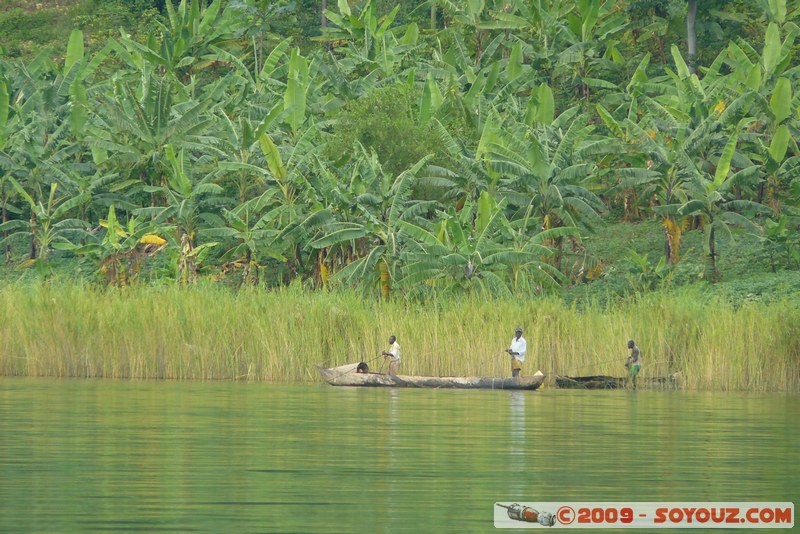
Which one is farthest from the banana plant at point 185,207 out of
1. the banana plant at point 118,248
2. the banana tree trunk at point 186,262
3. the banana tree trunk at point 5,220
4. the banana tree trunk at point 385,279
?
the banana tree trunk at point 385,279

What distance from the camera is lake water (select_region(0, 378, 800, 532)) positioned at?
34.4 ft

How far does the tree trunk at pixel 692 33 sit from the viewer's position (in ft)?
128

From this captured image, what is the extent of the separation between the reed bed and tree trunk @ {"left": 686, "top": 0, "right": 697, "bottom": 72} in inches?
584

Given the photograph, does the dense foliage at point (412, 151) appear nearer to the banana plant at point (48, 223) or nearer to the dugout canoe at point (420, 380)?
the banana plant at point (48, 223)

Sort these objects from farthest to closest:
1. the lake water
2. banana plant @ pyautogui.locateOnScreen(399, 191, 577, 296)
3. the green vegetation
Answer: the green vegetation
banana plant @ pyautogui.locateOnScreen(399, 191, 577, 296)
the lake water

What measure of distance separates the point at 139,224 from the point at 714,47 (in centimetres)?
1861

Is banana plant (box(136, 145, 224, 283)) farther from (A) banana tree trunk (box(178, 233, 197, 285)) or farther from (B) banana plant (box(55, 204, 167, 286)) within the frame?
(B) banana plant (box(55, 204, 167, 286))

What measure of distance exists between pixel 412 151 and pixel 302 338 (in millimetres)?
10539

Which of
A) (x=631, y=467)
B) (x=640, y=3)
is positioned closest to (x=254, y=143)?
(x=640, y=3)

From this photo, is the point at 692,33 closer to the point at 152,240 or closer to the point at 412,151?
the point at 412,151

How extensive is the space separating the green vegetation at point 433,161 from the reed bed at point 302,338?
2234mm

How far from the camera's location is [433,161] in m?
35.5

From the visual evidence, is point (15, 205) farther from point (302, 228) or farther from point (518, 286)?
point (518, 286)

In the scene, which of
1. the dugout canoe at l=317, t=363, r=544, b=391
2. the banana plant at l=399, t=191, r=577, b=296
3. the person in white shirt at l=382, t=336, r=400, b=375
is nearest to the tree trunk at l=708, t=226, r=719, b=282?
the banana plant at l=399, t=191, r=577, b=296
